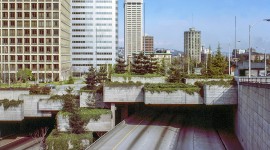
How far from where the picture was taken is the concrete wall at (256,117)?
2547 cm

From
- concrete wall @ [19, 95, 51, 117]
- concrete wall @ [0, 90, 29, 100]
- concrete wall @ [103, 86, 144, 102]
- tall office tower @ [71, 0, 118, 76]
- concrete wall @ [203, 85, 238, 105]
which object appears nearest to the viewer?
concrete wall @ [203, 85, 238, 105]

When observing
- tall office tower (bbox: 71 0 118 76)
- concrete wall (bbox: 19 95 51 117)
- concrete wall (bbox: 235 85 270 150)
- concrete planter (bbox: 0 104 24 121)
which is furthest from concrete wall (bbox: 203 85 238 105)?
tall office tower (bbox: 71 0 118 76)

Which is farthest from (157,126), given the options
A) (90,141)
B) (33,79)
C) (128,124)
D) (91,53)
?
(91,53)

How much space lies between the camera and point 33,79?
4675 inches

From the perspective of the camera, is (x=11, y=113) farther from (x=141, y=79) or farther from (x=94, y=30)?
(x=94, y=30)

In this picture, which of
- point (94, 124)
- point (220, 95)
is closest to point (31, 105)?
point (94, 124)

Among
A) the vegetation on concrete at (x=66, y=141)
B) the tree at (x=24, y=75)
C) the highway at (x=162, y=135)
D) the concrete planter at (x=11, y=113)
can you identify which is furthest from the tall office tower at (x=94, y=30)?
the vegetation on concrete at (x=66, y=141)

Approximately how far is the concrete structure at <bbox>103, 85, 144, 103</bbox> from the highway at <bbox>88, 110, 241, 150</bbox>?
11.2ft

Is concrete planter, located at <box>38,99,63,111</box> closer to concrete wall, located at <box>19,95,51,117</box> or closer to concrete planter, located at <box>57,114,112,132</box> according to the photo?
concrete wall, located at <box>19,95,51,117</box>

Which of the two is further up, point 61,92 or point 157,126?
point 61,92

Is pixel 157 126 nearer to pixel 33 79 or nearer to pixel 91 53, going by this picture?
pixel 33 79

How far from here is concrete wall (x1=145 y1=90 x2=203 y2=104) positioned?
157ft

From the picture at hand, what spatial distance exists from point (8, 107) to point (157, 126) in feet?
65.0

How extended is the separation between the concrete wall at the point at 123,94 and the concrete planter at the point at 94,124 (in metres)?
2.66
